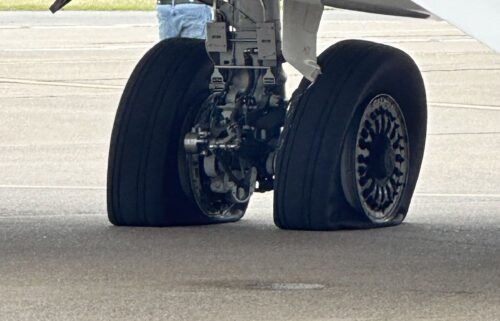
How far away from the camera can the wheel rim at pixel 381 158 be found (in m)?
9.27

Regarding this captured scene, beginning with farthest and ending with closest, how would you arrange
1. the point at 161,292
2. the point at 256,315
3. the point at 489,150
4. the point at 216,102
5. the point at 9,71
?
1. the point at 9,71
2. the point at 489,150
3. the point at 216,102
4. the point at 161,292
5. the point at 256,315

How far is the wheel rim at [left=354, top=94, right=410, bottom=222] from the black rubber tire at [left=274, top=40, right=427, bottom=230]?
10 cm

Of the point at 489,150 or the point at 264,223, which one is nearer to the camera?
the point at 264,223

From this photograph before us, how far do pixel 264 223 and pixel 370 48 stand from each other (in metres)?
1.23

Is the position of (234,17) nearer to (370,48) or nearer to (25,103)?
(370,48)

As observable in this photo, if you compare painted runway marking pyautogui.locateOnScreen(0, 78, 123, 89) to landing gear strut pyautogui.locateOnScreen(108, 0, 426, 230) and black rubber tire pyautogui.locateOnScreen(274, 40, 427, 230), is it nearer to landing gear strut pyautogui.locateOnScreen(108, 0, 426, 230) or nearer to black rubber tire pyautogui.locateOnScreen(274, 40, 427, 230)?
landing gear strut pyautogui.locateOnScreen(108, 0, 426, 230)

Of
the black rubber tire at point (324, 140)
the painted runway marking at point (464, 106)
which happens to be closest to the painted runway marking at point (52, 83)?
the painted runway marking at point (464, 106)

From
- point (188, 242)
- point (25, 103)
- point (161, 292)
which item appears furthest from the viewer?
point (25, 103)

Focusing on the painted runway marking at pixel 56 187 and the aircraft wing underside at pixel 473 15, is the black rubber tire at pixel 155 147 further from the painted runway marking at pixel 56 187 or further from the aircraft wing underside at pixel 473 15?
the aircraft wing underside at pixel 473 15

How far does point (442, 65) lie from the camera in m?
22.5

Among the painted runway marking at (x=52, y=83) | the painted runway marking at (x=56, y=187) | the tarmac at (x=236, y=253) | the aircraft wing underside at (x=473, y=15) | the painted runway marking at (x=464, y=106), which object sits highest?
the aircraft wing underside at (x=473, y=15)

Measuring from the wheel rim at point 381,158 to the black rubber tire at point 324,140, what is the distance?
10 cm

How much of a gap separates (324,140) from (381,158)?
1.78ft

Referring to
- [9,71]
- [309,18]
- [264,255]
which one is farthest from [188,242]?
[9,71]
